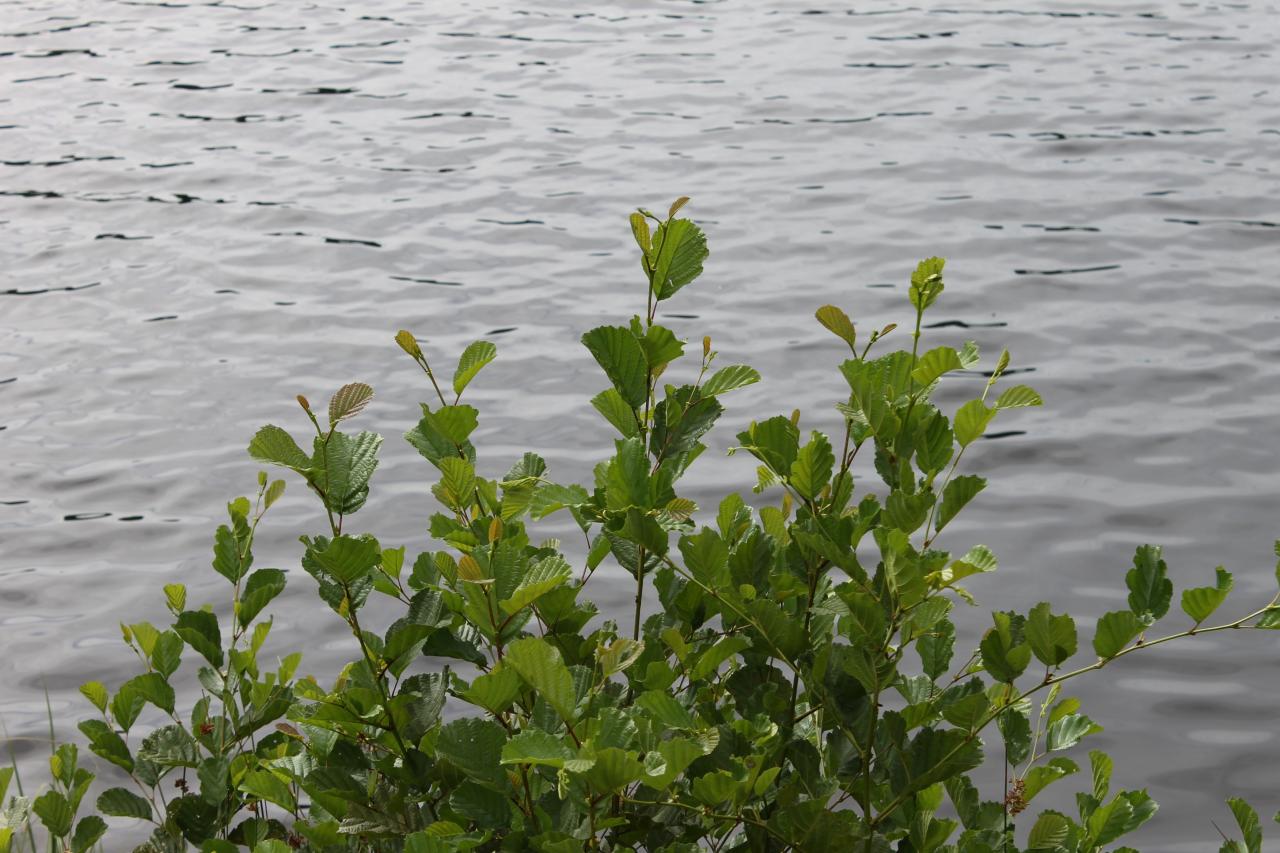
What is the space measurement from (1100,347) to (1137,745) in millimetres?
2820

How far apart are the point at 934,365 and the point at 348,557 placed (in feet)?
2.79

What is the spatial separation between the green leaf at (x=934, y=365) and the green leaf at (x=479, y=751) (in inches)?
30.2

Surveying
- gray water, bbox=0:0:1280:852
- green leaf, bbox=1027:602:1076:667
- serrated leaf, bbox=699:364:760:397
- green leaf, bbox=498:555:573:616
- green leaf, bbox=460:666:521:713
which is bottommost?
gray water, bbox=0:0:1280:852

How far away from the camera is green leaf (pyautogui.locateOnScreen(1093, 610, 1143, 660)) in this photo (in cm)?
179

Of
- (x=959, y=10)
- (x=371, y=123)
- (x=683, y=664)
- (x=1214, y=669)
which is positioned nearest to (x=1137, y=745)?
(x=1214, y=669)

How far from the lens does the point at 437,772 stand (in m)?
1.96

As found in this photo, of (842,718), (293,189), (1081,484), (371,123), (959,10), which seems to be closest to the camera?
(842,718)

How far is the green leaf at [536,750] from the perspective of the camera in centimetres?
156

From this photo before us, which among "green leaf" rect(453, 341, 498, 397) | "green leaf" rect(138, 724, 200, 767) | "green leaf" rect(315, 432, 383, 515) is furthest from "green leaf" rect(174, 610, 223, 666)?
"green leaf" rect(453, 341, 498, 397)

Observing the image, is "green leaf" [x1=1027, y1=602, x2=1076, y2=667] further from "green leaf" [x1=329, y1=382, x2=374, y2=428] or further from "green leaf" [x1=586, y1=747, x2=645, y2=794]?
"green leaf" [x1=329, y1=382, x2=374, y2=428]

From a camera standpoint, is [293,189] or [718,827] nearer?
[718,827]

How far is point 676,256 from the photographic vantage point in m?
2.08

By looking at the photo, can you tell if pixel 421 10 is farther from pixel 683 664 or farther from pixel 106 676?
pixel 683 664

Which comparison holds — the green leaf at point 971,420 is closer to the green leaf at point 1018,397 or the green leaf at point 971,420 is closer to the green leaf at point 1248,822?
the green leaf at point 1018,397
